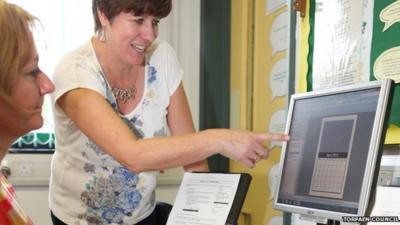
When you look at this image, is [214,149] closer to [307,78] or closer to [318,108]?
[318,108]

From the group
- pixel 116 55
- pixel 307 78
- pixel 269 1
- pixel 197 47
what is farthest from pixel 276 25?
pixel 116 55

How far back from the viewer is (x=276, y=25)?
2072mm

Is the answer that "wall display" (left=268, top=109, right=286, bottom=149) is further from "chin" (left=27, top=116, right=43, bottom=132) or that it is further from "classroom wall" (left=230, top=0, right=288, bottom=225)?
"chin" (left=27, top=116, right=43, bottom=132)

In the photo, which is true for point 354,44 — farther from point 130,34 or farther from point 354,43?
point 130,34

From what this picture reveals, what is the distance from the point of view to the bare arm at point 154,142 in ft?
3.51

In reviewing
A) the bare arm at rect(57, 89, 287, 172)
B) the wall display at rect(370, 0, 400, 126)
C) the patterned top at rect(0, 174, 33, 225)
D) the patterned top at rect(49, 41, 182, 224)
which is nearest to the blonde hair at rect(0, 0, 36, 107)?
the patterned top at rect(0, 174, 33, 225)

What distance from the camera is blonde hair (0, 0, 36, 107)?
0.81 meters

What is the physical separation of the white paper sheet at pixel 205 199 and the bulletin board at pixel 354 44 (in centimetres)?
49

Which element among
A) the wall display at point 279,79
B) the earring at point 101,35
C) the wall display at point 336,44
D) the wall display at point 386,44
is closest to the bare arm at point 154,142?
the earring at point 101,35

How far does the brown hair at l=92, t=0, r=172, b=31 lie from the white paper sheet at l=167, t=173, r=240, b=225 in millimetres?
472

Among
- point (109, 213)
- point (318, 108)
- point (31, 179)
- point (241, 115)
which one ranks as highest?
point (318, 108)

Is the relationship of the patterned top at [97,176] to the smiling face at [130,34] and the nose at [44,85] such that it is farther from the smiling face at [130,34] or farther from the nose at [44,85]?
the nose at [44,85]

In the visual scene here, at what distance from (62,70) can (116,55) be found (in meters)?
0.19

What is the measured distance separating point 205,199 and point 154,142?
0.18 metres
